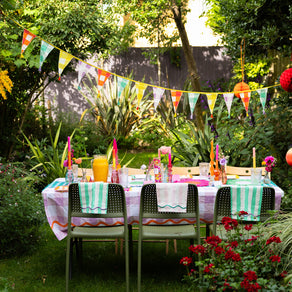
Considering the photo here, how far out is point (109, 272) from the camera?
3859 mm

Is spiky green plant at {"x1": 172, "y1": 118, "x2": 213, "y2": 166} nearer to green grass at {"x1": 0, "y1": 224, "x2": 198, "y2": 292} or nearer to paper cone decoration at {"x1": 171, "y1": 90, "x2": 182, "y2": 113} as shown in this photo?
paper cone decoration at {"x1": 171, "y1": 90, "x2": 182, "y2": 113}

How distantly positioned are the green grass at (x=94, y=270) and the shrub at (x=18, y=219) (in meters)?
0.12

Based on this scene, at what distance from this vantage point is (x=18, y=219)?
4.21 metres

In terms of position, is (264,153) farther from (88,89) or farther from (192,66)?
(88,89)

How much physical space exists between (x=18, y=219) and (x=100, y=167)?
99cm

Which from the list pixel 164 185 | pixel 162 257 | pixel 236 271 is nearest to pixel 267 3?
pixel 164 185

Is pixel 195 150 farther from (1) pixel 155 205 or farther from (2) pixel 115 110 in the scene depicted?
(2) pixel 115 110

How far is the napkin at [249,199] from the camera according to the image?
3.26 metres

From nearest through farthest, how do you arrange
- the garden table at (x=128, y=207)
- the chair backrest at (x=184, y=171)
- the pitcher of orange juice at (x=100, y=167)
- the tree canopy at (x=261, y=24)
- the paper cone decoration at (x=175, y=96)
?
1. the garden table at (x=128, y=207)
2. the pitcher of orange juice at (x=100, y=167)
3. the chair backrest at (x=184, y=171)
4. the tree canopy at (x=261, y=24)
5. the paper cone decoration at (x=175, y=96)

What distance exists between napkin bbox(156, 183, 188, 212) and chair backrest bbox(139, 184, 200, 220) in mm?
47

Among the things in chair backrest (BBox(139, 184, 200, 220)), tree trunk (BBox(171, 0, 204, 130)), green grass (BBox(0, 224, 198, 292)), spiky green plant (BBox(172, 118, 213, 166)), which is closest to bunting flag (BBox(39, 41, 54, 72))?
green grass (BBox(0, 224, 198, 292))

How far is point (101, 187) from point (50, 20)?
3.79 meters

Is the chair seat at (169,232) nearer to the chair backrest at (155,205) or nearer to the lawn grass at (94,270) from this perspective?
the chair backrest at (155,205)

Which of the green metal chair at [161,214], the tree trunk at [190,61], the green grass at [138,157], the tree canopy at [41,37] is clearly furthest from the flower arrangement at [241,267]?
the tree trunk at [190,61]
